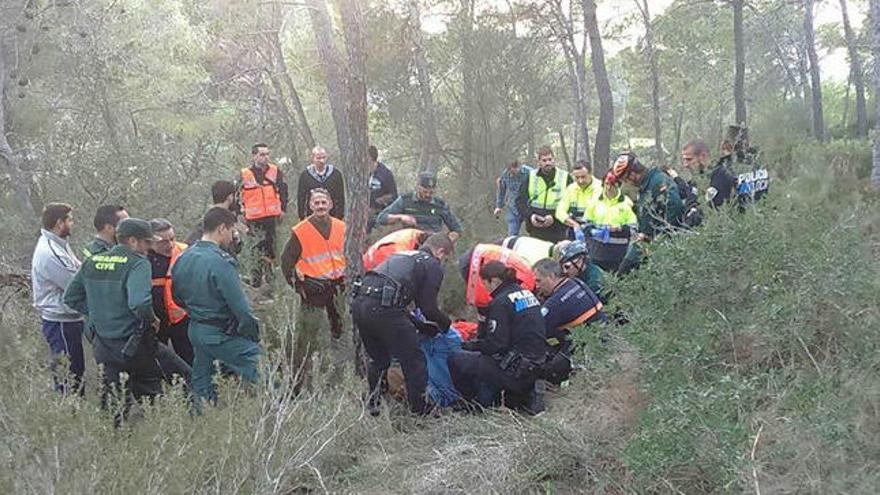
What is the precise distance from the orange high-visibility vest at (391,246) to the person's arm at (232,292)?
1530mm

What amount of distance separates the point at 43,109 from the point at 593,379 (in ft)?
47.8

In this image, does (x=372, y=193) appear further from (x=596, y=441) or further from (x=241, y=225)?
(x=596, y=441)

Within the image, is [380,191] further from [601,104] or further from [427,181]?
[601,104]

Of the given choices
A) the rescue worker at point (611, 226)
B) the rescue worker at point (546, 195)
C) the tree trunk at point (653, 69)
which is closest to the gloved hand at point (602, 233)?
the rescue worker at point (611, 226)

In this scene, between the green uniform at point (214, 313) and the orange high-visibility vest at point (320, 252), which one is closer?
the green uniform at point (214, 313)

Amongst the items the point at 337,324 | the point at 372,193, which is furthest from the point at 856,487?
the point at 372,193

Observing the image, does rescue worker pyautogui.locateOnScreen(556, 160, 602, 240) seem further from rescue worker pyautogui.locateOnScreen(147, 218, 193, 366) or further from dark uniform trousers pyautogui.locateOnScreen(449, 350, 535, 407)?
rescue worker pyautogui.locateOnScreen(147, 218, 193, 366)

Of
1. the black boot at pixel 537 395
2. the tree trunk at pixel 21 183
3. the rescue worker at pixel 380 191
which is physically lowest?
the black boot at pixel 537 395

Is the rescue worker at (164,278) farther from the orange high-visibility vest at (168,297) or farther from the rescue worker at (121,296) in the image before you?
the rescue worker at (121,296)

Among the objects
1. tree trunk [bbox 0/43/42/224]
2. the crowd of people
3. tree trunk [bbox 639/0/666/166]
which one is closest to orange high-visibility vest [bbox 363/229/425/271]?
the crowd of people

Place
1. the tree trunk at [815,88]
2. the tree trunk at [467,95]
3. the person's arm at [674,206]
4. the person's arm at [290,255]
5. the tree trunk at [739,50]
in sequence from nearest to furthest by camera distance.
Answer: the person's arm at [674,206] < the person's arm at [290,255] < the tree trunk at [467,95] < the tree trunk at [739,50] < the tree trunk at [815,88]

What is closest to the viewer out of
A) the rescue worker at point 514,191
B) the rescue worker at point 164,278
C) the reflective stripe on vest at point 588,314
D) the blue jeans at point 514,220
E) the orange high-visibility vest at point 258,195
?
the reflective stripe on vest at point 588,314

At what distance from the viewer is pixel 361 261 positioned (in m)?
5.75

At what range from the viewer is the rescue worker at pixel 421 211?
734 cm
